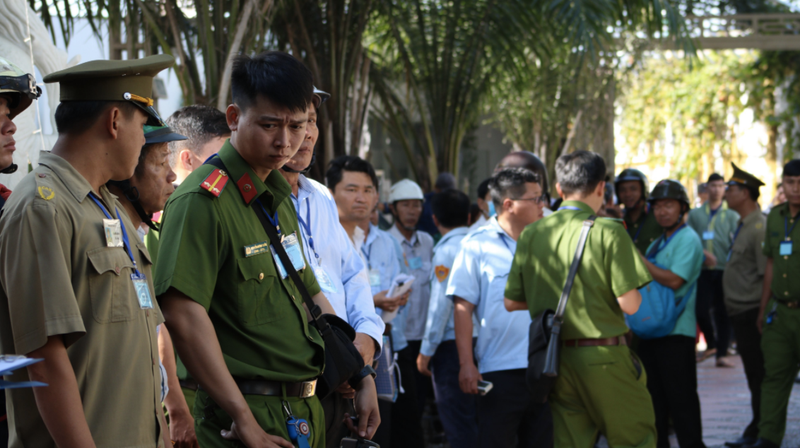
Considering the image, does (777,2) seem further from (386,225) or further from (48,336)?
(48,336)

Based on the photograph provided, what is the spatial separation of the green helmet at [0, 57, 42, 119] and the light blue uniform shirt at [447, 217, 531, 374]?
254 centimetres

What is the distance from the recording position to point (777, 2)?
14148 millimetres

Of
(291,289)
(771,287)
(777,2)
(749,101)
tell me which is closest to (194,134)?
(291,289)

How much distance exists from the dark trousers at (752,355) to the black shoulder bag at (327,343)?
14.8 feet

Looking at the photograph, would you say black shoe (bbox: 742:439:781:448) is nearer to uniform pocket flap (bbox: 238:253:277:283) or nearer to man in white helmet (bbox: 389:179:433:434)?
man in white helmet (bbox: 389:179:433:434)

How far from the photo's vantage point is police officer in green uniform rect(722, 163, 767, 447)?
5629 mm

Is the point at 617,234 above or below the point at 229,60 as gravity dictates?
below

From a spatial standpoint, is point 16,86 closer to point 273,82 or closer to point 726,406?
point 273,82

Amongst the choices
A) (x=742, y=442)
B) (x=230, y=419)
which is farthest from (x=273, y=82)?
(x=742, y=442)

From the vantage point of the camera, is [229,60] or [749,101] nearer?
[229,60]

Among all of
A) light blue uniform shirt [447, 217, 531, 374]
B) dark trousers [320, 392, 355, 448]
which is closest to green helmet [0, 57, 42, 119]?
dark trousers [320, 392, 355, 448]

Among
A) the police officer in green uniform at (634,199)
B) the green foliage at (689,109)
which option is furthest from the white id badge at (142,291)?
the green foliage at (689,109)

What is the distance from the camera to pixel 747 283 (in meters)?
6.14

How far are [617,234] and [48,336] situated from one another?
2.69m
